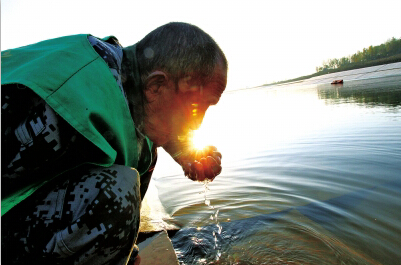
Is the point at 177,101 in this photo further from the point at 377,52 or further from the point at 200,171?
the point at 377,52

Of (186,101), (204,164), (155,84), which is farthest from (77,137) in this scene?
(204,164)

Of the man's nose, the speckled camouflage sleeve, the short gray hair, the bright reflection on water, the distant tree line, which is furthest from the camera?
the distant tree line

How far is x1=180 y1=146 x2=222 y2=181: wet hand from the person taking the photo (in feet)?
6.70

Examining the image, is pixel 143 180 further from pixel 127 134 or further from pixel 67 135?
pixel 67 135

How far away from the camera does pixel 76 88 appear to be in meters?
0.99

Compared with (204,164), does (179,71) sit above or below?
above

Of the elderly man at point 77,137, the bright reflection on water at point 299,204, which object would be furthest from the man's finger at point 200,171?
the elderly man at point 77,137

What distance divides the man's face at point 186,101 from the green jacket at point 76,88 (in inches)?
12.3

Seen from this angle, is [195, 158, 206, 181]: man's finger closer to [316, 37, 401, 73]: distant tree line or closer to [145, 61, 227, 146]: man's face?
[145, 61, 227, 146]: man's face

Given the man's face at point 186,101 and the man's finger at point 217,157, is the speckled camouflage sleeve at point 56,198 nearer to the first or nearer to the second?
the man's face at point 186,101

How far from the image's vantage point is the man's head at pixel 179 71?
1.31 m

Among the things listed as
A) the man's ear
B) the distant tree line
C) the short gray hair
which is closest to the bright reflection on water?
the man's ear

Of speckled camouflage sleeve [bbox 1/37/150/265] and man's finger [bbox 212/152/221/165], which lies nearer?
speckled camouflage sleeve [bbox 1/37/150/265]

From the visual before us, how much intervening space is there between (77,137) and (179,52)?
647mm
